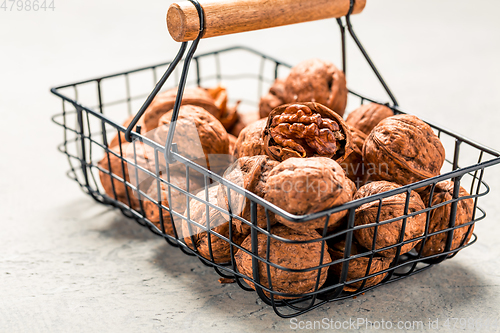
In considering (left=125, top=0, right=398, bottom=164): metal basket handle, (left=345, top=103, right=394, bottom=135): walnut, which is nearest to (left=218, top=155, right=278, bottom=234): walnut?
(left=125, top=0, right=398, bottom=164): metal basket handle

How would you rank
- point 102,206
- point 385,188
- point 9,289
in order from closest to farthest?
1. point 385,188
2. point 9,289
3. point 102,206

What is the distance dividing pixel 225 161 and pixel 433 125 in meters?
0.49

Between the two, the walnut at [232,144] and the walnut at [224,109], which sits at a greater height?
the walnut at [224,109]

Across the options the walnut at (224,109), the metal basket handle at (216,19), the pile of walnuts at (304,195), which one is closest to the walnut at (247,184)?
the pile of walnuts at (304,195)

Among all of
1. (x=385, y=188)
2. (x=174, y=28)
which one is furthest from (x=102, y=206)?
(x=385, y=188)

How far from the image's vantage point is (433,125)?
4.31 ft

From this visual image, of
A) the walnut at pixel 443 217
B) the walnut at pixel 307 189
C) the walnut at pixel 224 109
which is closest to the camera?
the walnut at pixel 307 189

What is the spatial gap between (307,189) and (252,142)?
0.29m

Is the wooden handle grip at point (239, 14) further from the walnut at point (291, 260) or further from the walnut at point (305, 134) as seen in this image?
the walnut at point (291, 260)

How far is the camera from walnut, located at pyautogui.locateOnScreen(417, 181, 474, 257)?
1154 millimetres

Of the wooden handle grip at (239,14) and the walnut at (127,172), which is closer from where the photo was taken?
the wooden handle grip at (239,14)

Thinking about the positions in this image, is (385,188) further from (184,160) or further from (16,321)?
(16,321)

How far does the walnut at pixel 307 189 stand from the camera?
93 cm

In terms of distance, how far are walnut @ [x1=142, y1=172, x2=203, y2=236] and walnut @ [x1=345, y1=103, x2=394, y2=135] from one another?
0.42m
